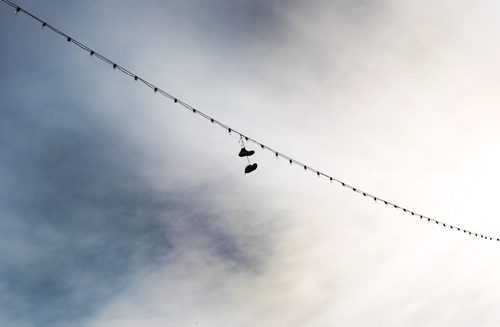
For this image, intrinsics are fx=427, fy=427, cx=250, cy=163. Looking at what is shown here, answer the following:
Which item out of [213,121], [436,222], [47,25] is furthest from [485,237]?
[47,25]

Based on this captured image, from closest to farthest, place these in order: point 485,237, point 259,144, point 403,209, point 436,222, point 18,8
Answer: point 18,8, point 259,144, point 403,209, point 436,222, point 485,237

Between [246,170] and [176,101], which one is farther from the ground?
[176,101]

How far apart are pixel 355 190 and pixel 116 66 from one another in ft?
38.1

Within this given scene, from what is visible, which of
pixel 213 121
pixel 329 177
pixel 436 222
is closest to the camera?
pixel 213 121

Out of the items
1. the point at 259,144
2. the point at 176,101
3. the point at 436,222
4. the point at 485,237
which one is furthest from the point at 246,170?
the point at 485,237

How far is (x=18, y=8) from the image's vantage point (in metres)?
11.7

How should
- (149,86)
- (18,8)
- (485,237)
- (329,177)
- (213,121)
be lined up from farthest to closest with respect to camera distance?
(485,237), (329,177), (213,121), (149,86), (18,8)

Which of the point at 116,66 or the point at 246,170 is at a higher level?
the point at 116,66

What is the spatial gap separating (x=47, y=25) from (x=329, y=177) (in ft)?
39.8

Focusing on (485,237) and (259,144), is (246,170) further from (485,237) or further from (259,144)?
(485,237)

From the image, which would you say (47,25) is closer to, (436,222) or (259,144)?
(259,144)

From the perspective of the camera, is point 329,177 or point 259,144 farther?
point 329,177

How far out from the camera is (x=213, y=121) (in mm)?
15211

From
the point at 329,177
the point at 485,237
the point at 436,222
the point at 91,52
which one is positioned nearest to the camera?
the point at 91,52
